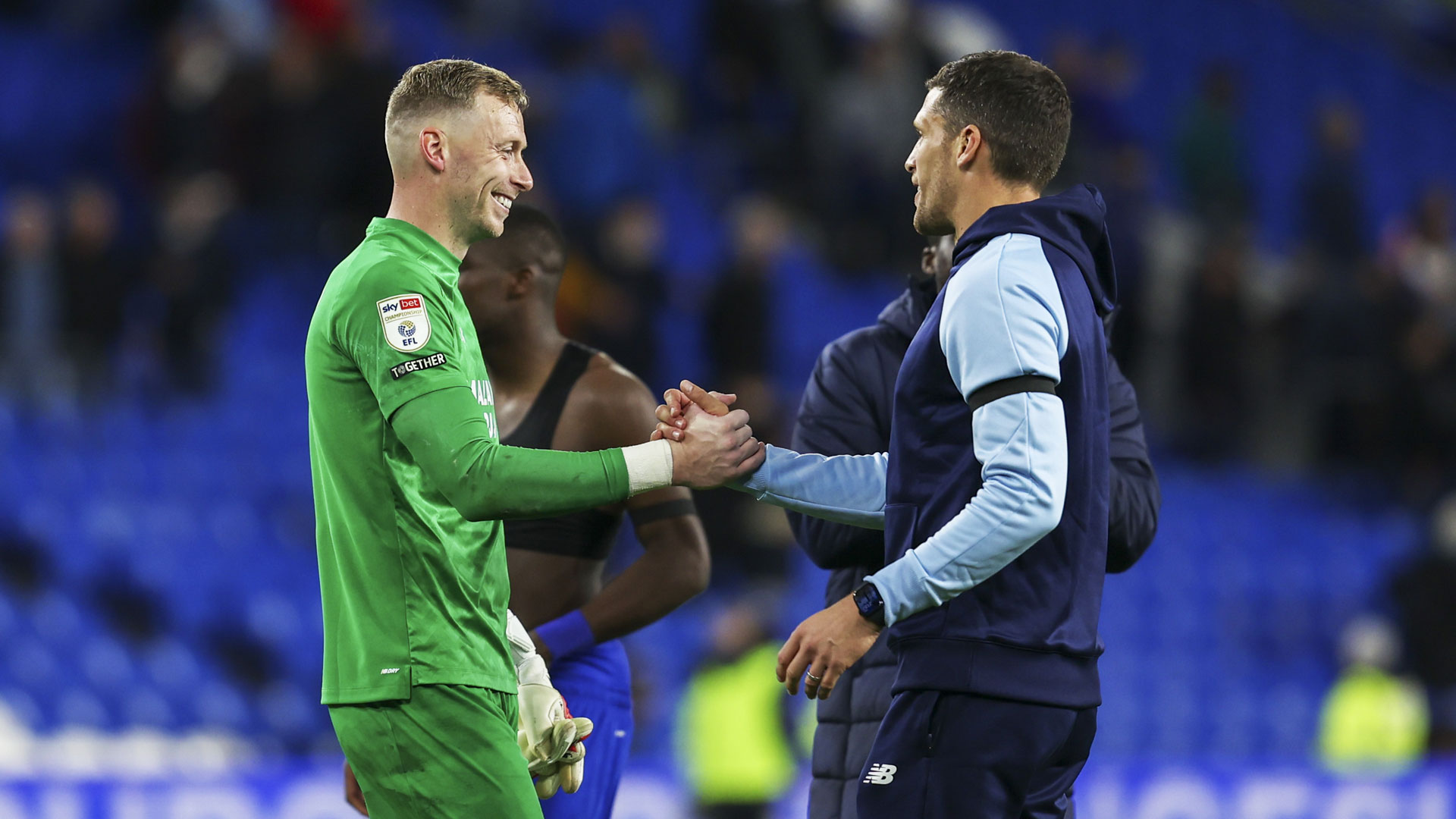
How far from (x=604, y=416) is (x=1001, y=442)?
4.89ft

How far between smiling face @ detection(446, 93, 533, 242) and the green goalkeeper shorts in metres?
0.95

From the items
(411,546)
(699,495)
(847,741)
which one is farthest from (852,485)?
(699,495)

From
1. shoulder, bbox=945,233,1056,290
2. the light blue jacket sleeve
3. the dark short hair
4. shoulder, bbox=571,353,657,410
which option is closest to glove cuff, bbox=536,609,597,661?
shoulder, bbox=571,353,657,410

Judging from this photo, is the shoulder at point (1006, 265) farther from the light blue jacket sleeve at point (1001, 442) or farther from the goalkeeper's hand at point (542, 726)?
the goalkeeper's hand at point (542, 726)

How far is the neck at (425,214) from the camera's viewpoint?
3.50 m

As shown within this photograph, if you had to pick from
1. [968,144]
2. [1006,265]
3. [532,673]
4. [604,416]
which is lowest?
[532,673]


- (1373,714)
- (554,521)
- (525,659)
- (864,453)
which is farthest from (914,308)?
(1373,714)

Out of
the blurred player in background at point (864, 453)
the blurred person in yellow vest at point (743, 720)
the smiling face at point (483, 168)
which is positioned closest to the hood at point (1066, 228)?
the blurred player in background at point (864, 453)

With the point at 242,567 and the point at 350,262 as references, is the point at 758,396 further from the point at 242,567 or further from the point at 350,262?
the point at 350,262

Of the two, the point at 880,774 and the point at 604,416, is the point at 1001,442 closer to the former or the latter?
the point at 880,774

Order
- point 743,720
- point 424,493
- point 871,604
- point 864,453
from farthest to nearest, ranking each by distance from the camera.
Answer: point 743,720 → point 864,453 → point 424,493 → point 871,604

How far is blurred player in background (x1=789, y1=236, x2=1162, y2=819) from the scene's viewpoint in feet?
13.1

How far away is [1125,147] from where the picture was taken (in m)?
13.9

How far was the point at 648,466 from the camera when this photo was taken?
3395 mm
